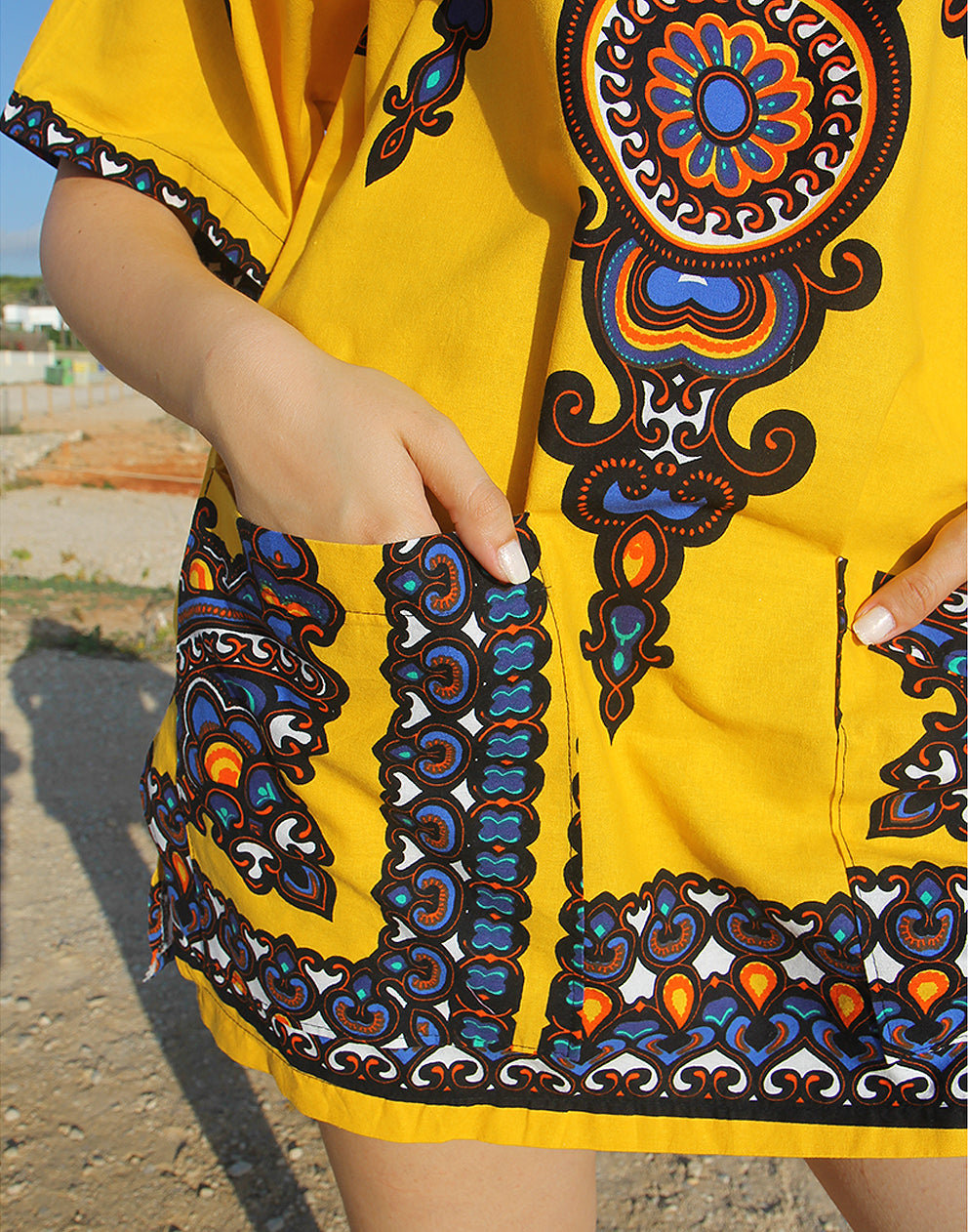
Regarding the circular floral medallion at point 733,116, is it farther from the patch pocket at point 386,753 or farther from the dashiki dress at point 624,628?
the patch pocket at point 386,753

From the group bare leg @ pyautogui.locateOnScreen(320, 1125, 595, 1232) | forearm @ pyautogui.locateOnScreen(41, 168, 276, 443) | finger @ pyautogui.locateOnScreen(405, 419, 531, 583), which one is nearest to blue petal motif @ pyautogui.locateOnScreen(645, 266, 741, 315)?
finger @ pyautogui.locateOnScreen(405, 419, 531, 583)

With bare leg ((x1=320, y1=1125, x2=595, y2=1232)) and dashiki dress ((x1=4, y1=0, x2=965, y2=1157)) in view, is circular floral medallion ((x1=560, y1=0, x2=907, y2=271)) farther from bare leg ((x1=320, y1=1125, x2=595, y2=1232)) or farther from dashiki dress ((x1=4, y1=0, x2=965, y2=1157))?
bare leg ((x1=320, y1=1125, x2=595, y2=1232))

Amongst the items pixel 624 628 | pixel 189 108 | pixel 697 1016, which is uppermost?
pixel 189 108

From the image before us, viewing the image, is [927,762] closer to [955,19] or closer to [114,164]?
[955,19]

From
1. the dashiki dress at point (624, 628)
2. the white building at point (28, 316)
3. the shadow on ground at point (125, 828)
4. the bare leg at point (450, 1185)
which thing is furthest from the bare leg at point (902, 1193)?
the white building at point (28, 316)

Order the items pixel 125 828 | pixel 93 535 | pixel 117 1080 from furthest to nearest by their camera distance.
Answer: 1. pixel 93 535
2. pixel 125 828
3. pixel 117 1080

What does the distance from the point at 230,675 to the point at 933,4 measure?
763 millimetres

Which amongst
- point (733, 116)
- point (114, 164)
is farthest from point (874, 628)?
point (114, 164)

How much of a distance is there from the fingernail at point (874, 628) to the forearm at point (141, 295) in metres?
0.54

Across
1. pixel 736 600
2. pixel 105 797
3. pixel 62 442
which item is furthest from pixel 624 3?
pixel 62 442

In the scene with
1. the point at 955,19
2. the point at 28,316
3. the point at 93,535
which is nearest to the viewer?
the point at 955,19

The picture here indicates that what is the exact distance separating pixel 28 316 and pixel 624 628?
185 ft

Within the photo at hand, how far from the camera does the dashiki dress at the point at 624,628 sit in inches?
27.8

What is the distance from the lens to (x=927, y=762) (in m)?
0.75
